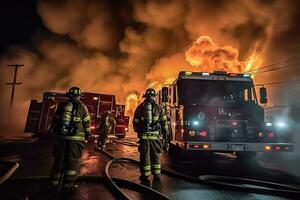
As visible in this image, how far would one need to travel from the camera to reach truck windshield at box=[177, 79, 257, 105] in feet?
25.7

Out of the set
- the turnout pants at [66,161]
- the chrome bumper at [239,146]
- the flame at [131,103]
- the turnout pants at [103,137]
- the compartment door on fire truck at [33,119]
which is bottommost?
the turnout pants at [66,161]

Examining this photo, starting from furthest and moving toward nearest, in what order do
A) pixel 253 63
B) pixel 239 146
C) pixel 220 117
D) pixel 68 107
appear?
pixel 253 63
pixel 220 117
pixel 239 146
pixel 68 107

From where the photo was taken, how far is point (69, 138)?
14.0 feet

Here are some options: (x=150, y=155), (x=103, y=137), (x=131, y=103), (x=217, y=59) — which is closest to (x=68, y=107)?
(x=150, y=155)

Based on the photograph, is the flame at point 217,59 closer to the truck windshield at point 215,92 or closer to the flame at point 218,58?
the flame at point 218,58

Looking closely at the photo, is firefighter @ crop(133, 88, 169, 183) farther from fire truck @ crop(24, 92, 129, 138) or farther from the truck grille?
fire truck @ crop(24, 92, 129, 138)

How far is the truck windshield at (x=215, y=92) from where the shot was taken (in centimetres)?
783

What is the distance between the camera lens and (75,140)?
4.29 m

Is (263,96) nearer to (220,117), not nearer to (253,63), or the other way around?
(220,117)

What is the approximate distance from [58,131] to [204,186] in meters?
2.62

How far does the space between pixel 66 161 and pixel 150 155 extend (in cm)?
163

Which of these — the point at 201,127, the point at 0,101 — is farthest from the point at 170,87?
the point at 0,101

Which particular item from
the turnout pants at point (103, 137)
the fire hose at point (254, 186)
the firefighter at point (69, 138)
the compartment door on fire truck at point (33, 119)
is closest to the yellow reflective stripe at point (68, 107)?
the firefighter at point (69, 138)

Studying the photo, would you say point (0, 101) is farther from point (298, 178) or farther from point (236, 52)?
point (298, 178)
